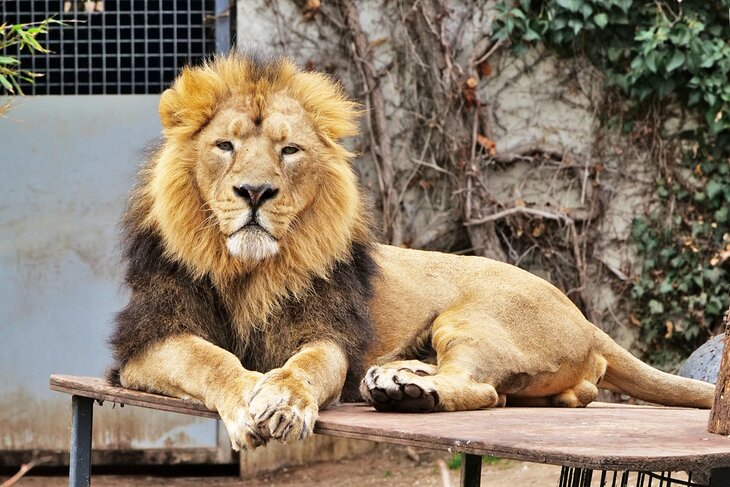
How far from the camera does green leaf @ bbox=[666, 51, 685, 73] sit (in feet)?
21.0

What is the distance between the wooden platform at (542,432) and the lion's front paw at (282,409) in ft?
0.21

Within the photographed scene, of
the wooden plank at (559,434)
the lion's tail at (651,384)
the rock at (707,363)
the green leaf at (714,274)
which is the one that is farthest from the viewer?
the green leaf at (714,274)

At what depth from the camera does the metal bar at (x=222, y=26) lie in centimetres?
631

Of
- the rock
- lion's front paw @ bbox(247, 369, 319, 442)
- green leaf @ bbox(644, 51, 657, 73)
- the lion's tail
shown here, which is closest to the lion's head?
lion's front paw @ bbox(247, 369, 319, 442)

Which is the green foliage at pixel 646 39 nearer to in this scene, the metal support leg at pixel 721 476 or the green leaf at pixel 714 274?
the green leaf at pixel 714 274

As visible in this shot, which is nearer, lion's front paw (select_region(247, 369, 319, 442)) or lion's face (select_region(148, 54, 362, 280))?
lion's front paw (select_region(247, 369, 319, 442))

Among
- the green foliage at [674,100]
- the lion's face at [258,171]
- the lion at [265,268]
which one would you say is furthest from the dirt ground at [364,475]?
the lion's face at [258,171]

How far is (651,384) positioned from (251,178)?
5.73 feet

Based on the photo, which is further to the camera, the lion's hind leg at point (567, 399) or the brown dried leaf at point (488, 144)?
the brown dried leaf at point (488, 144)

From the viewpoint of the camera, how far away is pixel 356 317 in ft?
11.5

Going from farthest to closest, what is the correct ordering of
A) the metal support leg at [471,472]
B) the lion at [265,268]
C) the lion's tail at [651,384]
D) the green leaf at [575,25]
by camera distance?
the green leaf at [575,25], the lion's tail at [651,384], the metal support leg at [471,472], the lion at [265,268]

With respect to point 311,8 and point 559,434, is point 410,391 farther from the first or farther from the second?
point 311,8

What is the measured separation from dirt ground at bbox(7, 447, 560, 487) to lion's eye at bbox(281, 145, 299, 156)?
10.7ft

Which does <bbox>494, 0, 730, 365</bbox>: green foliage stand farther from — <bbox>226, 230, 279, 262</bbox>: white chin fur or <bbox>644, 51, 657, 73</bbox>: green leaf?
<bbox>226, 230, 279, 262</bbox>: white chin fur
